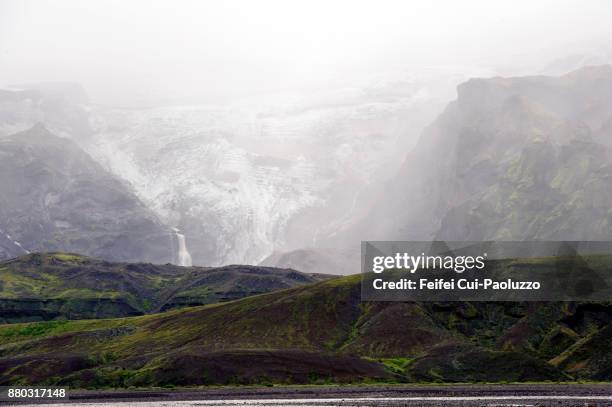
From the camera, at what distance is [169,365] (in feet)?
609

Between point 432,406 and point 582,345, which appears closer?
point 432,406

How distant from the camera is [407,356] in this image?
19888cm

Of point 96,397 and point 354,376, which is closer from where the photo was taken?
point 96,397

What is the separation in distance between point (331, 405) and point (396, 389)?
26.3m

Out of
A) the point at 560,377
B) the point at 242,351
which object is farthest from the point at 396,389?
the point at 242,351

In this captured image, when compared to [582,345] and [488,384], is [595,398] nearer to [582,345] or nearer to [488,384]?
[488,384]

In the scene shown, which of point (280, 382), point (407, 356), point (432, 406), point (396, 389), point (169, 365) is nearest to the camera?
point (432, 406)

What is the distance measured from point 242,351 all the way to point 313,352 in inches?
733

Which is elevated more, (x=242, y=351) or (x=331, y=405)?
(x=242, y=351)

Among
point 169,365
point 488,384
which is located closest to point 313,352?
point 169,365

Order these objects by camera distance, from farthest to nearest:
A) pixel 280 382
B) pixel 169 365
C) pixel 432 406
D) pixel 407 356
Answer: pixel 407 356 < pixel 169 365 < pixel 280 382 < pixel 432 406

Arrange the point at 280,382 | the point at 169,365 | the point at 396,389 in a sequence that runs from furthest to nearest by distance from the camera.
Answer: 1. the point at 169,365
2. the point at 280,382
3. the point at 396,389

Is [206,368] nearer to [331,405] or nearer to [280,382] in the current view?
[280,382]

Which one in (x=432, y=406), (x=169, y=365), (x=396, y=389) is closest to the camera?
(x=432, y=406)
